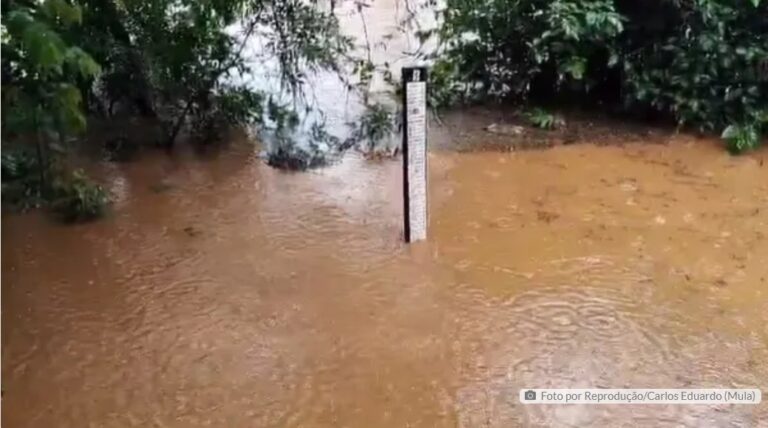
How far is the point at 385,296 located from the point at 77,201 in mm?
1451

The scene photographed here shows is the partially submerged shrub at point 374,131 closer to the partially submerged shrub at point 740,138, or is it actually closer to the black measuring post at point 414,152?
the black measuring post at point 414,152

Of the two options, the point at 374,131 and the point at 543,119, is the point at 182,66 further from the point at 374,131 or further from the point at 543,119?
the point at 543,119

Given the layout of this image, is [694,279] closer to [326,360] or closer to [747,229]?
[747,229]

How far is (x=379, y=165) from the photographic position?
4.56 m

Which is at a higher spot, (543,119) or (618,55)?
(618,55)

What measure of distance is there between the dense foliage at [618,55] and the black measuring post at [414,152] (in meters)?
1.62

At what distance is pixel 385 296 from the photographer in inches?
128

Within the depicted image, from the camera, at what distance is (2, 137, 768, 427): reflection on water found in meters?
2.68

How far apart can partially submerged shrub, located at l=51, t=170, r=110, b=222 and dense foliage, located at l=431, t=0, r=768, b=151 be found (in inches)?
83.5

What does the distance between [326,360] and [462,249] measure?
0.94 m

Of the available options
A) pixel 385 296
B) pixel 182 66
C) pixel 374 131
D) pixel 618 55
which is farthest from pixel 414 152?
pixel 618 55

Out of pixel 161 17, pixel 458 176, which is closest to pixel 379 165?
pixel 458 176

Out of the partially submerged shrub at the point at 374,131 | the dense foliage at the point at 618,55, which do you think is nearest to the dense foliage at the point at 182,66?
the partially submerged shrub at the point at 374,131

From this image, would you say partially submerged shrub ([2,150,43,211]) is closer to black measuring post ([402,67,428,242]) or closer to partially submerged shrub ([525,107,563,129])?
black measuring post ([402,67,428,242])
